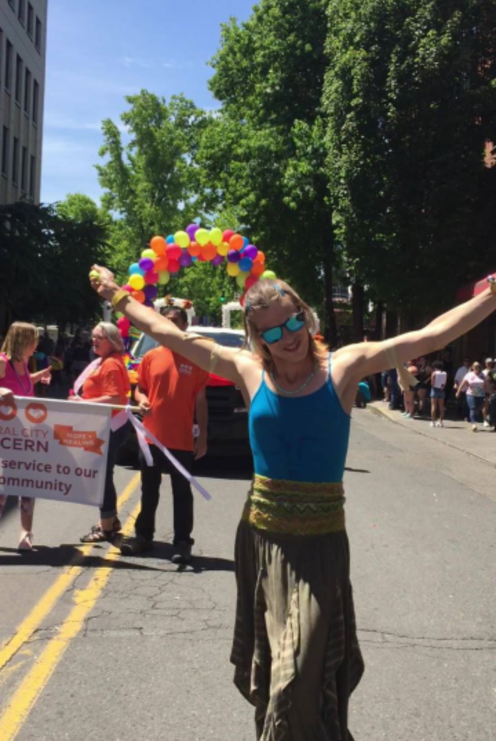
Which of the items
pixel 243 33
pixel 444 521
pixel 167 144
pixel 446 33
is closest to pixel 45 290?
pixel 446 33

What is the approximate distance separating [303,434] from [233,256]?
392cm

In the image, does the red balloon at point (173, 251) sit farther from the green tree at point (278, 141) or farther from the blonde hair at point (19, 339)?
the green tree at point (278, 141)

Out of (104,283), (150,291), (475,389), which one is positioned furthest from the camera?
(475,389)

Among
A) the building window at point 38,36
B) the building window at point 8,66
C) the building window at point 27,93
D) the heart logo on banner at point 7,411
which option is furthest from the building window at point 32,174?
the heart logo on banner at point 7,411

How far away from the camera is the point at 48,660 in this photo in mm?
4738

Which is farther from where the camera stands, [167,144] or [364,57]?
[167,144]

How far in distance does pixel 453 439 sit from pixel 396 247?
26.4 feet

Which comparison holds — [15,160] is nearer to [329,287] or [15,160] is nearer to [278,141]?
[278,141]

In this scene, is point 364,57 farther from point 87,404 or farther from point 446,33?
point 87,404

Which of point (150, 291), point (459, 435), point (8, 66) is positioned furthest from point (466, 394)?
point (8, 66)

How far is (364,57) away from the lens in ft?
82.8

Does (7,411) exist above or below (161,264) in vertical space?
below

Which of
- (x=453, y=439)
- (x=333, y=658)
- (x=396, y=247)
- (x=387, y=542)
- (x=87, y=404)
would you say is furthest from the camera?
(x=396, y=247)

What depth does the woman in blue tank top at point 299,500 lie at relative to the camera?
9.72 feet
